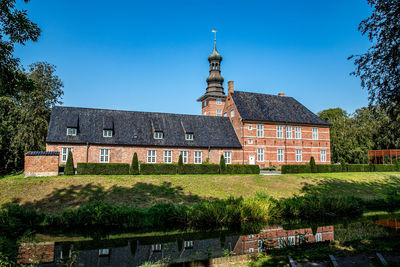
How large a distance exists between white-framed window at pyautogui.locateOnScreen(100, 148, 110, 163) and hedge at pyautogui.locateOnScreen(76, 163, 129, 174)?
5.96 metres

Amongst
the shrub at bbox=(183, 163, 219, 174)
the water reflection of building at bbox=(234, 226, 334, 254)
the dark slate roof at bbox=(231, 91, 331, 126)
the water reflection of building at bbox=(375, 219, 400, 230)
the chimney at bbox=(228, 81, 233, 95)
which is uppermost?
the chimney at bbox=(228, 81, 233, 95)

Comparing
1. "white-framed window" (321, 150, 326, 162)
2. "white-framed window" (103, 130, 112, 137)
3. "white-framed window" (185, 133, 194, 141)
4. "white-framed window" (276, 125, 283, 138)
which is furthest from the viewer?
"white-framed window" (321, 150, 326, 162)

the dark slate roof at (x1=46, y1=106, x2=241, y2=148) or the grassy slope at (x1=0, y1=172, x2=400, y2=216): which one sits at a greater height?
the dark slate roof at (x1=46, y1=106, x2=241, y2=148)

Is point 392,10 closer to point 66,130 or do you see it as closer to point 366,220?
point 366,220

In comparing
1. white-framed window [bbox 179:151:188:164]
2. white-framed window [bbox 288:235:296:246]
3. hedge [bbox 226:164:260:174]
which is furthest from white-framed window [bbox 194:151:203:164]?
white-framed window [bbox 288:235:296:246]

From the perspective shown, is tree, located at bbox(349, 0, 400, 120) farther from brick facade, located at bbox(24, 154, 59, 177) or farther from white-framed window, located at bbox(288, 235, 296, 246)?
brick facade, located at bbox(24, 154, 59, 177)

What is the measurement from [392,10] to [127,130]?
24935 millimetres

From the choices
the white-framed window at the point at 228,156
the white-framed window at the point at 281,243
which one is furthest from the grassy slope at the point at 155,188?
the white-framed window at the point at 228,156

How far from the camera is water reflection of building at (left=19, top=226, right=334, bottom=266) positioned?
865 centimetres

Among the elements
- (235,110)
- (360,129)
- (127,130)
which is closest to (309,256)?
(127,130)

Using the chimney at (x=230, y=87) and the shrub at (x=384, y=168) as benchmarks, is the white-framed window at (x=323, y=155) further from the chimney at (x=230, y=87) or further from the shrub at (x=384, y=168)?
the chimney at (x=230, y=87)

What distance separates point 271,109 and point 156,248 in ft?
97.2

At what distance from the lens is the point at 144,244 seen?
33.8ft

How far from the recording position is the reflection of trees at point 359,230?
10672 mm
